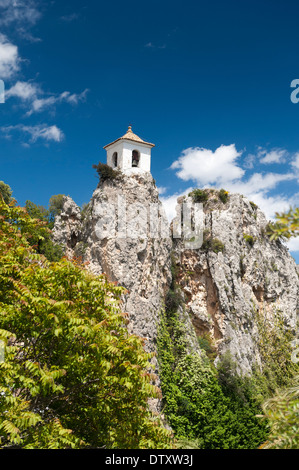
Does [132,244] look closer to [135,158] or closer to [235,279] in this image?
[135,158]

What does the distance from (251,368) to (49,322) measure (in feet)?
89.0

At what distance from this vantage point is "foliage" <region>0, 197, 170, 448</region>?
855 cm

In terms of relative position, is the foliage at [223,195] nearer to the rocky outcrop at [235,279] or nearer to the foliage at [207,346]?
the rocky outcrop at [235,279]

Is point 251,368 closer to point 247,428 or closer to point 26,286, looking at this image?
point 247,428

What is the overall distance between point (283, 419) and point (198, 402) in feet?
71.0

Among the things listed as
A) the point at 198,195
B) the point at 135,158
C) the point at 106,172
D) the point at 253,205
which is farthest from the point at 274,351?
the point at 106,172

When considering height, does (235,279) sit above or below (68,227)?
below

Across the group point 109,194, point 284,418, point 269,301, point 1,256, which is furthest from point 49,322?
point 269,301

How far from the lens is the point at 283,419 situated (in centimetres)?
524

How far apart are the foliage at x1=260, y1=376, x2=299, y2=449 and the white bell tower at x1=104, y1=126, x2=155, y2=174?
77.4ft

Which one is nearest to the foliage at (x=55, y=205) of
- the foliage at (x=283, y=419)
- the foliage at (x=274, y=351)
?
the foliage at (x=274, y=351)

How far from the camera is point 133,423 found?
373 inches

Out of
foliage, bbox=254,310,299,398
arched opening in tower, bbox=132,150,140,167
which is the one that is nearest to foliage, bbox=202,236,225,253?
foliage, bbox=254,310,299,398

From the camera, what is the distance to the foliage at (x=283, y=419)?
16.9 ft
